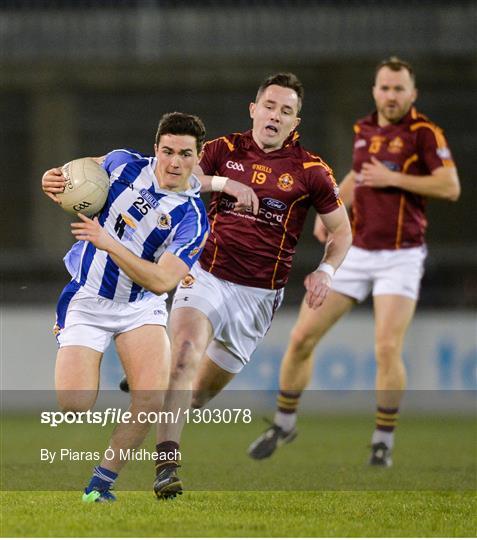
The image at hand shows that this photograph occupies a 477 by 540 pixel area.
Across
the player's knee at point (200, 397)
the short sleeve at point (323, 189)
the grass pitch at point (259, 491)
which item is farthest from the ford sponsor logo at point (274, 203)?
the grass pitch at point (259, 491)

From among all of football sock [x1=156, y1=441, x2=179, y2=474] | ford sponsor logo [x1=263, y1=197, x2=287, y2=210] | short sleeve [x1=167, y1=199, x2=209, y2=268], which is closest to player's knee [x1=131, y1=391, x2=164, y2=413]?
football sock [x1=156, y1=441, x2=179, y2=474]

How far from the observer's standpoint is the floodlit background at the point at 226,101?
13969mm

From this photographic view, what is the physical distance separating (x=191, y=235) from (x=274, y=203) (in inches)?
45.9

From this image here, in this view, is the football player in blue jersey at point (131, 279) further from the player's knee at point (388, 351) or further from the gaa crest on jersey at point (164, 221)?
the player's knee at point (388, 351)

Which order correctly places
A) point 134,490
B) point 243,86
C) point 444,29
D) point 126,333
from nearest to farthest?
point 126,333 → point 134,490 → point 444,29 → point 243,86

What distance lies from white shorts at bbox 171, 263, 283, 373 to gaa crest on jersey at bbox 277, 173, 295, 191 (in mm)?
649

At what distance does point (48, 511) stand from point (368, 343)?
8.65 meters

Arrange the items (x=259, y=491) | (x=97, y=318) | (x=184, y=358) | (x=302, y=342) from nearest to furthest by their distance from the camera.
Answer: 1. (x=97, y=318)
2. (x=184, y=358)
3. (x=259, y=491)
4. (x=302, y=342)

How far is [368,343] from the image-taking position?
14.0 meters

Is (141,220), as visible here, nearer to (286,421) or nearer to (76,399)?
(76,399)

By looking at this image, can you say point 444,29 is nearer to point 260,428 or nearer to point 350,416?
point 350,416

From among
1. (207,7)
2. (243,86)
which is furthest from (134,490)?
(243,86)

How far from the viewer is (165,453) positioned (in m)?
6.09

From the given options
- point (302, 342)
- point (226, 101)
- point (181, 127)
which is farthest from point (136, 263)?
point (226, 101)
